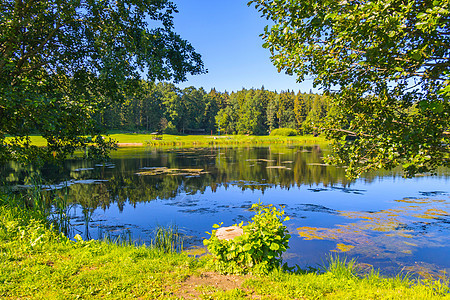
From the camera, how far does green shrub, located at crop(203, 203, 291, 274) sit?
18.5ft

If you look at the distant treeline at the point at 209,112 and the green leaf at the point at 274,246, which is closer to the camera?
the green leaf at the point at 274,246

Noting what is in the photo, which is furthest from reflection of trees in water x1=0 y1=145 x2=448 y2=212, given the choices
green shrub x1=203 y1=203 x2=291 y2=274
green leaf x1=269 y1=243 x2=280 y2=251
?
green leaf x1=269 y1=243 x2=280 y2=251

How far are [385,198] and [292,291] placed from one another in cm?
1339

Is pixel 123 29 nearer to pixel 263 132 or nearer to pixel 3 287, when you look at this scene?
pixel 3 287

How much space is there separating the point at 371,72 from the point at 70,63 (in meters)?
10.3

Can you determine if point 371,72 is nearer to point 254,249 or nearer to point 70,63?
point 254,249

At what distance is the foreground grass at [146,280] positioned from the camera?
4773 mm

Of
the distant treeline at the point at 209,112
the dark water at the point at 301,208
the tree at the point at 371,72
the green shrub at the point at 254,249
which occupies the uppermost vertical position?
the distant treeline at the point at 209,112

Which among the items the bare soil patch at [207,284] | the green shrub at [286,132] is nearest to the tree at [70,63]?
the bare soil patch at [207,284]

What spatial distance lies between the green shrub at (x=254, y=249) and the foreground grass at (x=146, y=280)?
0.23 m

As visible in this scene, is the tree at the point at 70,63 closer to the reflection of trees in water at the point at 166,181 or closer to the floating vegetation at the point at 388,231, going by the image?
the reflection of trees in water at the point at 166,181

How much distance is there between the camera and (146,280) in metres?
5.28

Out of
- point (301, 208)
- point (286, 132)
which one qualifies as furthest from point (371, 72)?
point (286, 132)

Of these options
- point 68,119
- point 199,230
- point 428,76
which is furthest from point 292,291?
point 68,119
